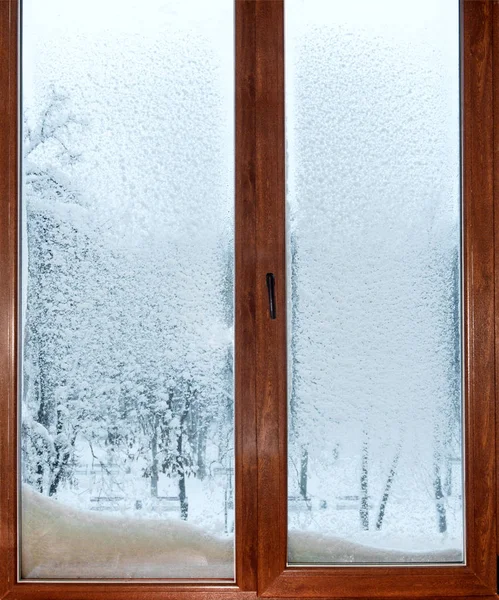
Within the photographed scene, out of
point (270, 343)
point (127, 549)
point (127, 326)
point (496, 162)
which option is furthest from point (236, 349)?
point (496, 162)

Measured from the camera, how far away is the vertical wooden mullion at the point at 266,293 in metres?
1.97

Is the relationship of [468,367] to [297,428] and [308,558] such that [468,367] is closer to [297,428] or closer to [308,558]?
[297,428]

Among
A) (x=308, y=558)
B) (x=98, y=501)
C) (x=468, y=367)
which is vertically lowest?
(x=308, y=558)

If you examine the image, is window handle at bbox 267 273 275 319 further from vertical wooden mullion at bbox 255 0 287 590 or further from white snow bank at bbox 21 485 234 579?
white snow bank at bbox 21 485 234 579

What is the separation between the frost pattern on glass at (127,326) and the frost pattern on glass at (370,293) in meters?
0.19

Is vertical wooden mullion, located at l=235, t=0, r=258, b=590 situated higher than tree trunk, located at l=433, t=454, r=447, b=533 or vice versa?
vertical wooden mullion, located at l=235, t=0, r=258, b=590

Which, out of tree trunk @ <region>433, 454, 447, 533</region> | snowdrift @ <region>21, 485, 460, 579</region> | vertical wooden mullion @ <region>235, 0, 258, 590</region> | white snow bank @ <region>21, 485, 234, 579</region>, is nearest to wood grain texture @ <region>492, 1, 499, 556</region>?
tree trunk @ <region>433, 454, 447, 533</region>

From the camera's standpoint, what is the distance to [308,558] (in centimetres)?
199

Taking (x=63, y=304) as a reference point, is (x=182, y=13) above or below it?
above

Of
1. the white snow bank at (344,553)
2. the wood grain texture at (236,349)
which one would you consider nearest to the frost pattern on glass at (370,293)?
the white snow bank at (344,553)

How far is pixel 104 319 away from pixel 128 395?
0.20 metres

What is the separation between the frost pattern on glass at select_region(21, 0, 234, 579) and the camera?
6.56ft

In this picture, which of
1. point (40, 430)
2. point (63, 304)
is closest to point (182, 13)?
point (63, 304)

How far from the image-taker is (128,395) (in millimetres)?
2002
